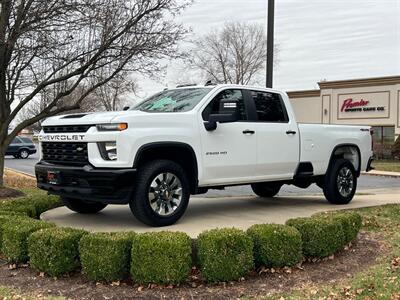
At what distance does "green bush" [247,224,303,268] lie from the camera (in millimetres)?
5336

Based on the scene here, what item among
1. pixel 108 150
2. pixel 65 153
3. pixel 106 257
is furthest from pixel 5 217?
pixel 106 257

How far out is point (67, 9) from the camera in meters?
9.99

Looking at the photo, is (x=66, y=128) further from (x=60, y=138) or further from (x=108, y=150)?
(x=108, y=150)

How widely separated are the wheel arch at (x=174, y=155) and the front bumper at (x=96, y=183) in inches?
9.3

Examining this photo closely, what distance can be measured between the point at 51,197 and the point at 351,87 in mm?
31633

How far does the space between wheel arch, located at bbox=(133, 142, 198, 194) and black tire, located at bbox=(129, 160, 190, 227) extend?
124 mm

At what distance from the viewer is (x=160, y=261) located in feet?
16.3

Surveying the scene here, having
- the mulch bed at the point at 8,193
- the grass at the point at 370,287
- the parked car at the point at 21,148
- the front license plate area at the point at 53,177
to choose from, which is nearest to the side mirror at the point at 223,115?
the front license plate area at the point at 53,177

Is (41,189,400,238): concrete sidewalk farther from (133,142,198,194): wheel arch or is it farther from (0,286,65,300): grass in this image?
(0,286,65,300): grass

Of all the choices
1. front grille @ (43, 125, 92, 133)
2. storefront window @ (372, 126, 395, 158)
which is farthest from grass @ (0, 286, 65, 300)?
storefront window @ (372, 126, 395, 158)

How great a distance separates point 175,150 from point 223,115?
818 mm

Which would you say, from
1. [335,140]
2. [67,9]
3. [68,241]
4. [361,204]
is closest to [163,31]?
[67,9]

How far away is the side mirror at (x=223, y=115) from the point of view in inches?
262

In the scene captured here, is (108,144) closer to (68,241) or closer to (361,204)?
(68,241)
